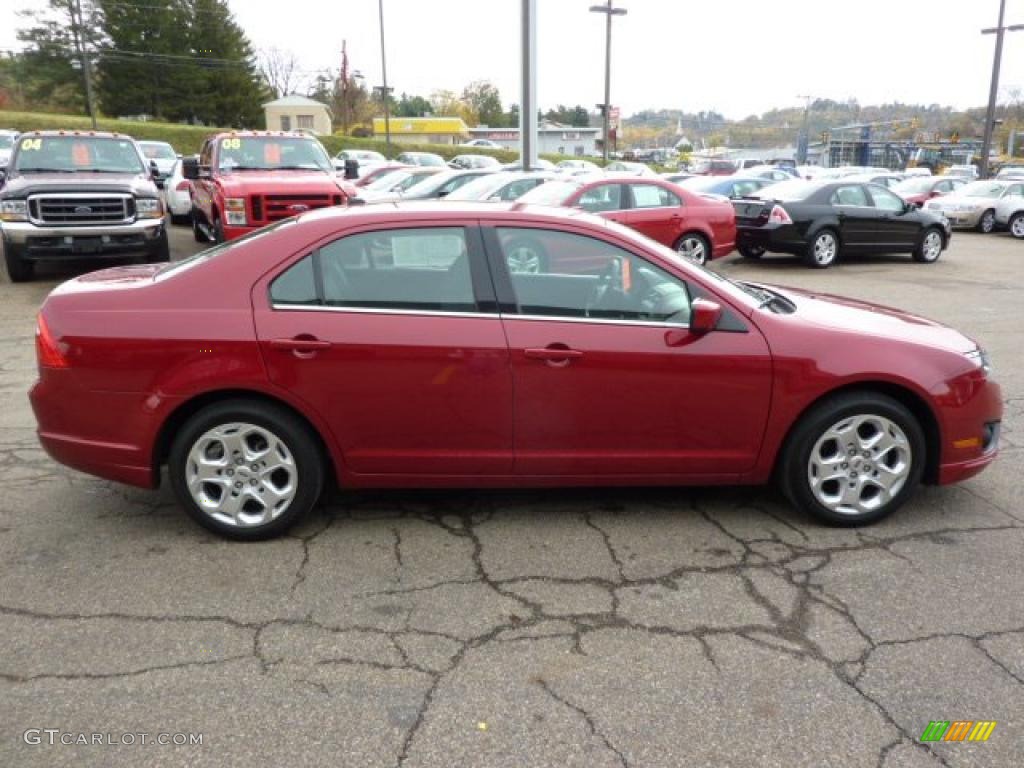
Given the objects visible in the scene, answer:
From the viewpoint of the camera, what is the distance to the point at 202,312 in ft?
12.2

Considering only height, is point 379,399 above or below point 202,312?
below

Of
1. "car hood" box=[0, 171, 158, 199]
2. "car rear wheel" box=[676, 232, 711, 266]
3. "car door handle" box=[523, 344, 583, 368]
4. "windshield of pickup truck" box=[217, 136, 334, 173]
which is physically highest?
"windshield of pickup truck" box=[217, 136, 334, 173]

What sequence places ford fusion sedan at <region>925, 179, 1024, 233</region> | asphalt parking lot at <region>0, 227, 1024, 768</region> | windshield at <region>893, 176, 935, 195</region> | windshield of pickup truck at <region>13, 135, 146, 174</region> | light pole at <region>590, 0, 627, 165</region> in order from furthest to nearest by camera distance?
light pole at <region>590, 0, 627, 165</region>, windshield at <region>893, 176, 935, 195</region>, ford fusion sedan at <region>925, 179, 1024, 233</region>, windshield of pickup truck at <region>13, 135, 146, 174</region>, asphalt parking lot at <region>0, 227, 1024, 768</region>

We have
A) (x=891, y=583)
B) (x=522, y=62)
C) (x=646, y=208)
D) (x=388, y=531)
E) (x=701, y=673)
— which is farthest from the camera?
(x=522, y=62)

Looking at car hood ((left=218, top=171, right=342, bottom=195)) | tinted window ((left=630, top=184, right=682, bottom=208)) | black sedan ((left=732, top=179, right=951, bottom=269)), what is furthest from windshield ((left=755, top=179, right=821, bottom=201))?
car hood ((left=218, top=171, right=342, bottom=195))

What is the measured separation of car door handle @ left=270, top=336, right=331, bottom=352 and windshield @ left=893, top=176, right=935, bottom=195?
76.5 ft

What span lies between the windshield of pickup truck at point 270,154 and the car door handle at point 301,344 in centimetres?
937

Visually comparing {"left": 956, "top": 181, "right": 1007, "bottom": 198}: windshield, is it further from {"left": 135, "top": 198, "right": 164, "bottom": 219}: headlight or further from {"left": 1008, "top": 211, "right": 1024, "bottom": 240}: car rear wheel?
{"left": 135, "top": 198, "right": 164, "bottom": 219}: headlight

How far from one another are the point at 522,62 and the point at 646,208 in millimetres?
4739

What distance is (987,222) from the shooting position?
21.5 metres

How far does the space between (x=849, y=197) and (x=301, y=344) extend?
1318 cm

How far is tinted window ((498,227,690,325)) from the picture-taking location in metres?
3.87

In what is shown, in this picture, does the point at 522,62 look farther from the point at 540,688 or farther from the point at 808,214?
the point at 540,688

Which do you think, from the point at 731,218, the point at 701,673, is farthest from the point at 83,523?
the point at 731,218
